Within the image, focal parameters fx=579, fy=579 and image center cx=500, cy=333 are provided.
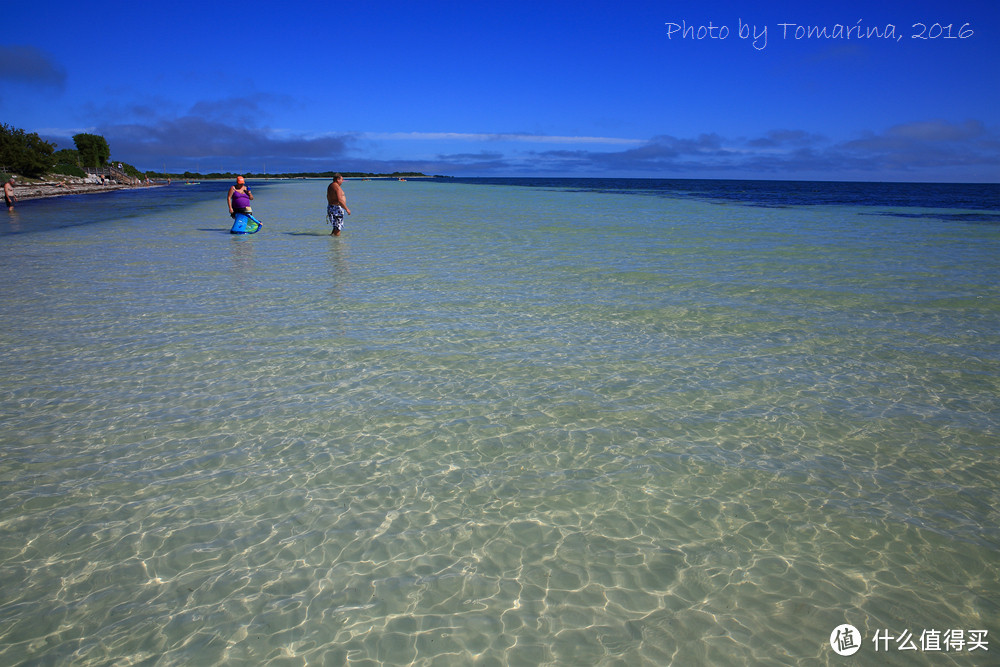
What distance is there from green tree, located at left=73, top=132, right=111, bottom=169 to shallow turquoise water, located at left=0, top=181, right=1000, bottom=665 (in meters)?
134

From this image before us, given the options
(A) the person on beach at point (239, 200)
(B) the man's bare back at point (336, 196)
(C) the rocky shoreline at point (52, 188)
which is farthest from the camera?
(C) the rocky shoreline at point (52, 188)

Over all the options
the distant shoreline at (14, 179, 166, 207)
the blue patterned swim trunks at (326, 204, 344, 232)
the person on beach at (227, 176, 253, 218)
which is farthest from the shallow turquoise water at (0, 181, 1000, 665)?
the distant shoreline at (14, 179, 166, 207)

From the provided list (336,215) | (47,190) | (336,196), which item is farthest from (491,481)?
(47,190)

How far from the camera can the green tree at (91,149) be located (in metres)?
118

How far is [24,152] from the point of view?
73438mm

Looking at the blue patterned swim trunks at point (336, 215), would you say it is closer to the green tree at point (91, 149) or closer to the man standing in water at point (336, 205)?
the man standing in water at point (336, 205)

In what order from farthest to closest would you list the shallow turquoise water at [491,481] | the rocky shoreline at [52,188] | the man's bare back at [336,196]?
the rocky shoreline at [52,188]
the man's bare back at [336,196]
the shallow turquoise water at [491,481]

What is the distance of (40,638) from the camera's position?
3.52 m

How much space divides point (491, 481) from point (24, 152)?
94163 mm

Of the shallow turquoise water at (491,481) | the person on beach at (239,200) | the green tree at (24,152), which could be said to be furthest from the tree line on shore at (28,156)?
the shallow turquoise water at (491,481)

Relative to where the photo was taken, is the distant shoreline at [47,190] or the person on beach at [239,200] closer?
the person on beach at [239,200]

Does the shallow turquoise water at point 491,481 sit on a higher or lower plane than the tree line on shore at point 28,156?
lower

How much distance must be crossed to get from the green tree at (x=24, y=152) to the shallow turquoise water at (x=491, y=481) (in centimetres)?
8085

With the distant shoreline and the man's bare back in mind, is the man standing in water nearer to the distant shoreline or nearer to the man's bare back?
the man's bare back
